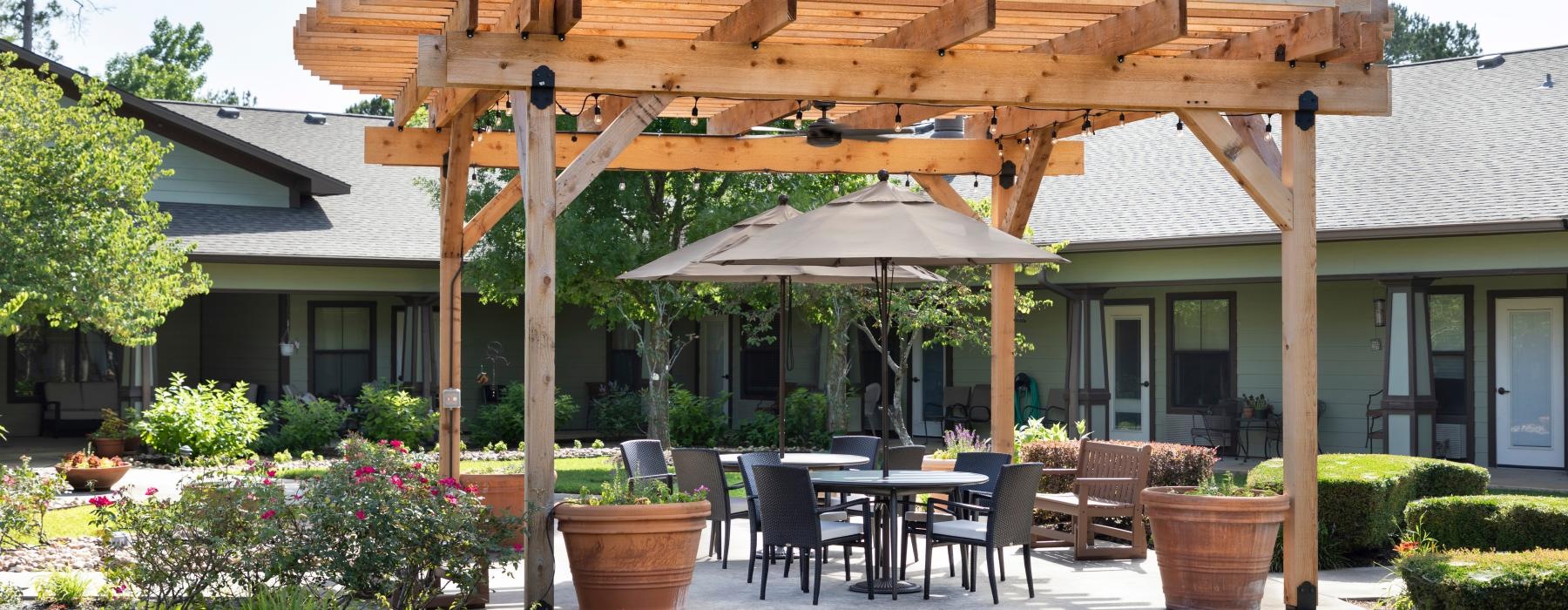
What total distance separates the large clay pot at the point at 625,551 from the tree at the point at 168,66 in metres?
34.4

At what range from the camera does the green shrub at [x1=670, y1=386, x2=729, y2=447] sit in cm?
1936

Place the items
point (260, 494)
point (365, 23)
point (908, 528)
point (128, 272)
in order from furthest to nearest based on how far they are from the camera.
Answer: point (128, 272)
point (908, 528)
point (365, 23)
point (260, 494)

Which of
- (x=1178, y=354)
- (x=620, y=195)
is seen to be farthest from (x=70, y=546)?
(x=1178, y=354)

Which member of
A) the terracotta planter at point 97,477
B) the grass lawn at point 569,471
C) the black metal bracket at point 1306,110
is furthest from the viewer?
the grass lawn at point 569,471

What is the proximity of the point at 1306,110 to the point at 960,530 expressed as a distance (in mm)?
2940

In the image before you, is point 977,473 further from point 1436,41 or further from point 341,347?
point 1436,41

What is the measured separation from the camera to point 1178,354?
18469mm

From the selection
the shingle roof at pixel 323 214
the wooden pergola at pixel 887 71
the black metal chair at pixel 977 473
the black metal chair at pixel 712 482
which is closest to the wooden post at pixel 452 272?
the wooden pergola at pixel 887 71

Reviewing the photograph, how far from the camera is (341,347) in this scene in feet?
67.4

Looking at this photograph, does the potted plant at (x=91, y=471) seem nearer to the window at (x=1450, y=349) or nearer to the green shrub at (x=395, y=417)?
the green shrub at (x=395, y=417)

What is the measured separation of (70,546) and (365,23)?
495 centimetres

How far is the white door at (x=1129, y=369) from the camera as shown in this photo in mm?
18734

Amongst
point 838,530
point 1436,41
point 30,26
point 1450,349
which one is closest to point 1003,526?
point 838,530

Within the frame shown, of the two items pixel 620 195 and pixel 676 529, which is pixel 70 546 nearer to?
pixel 676 529
